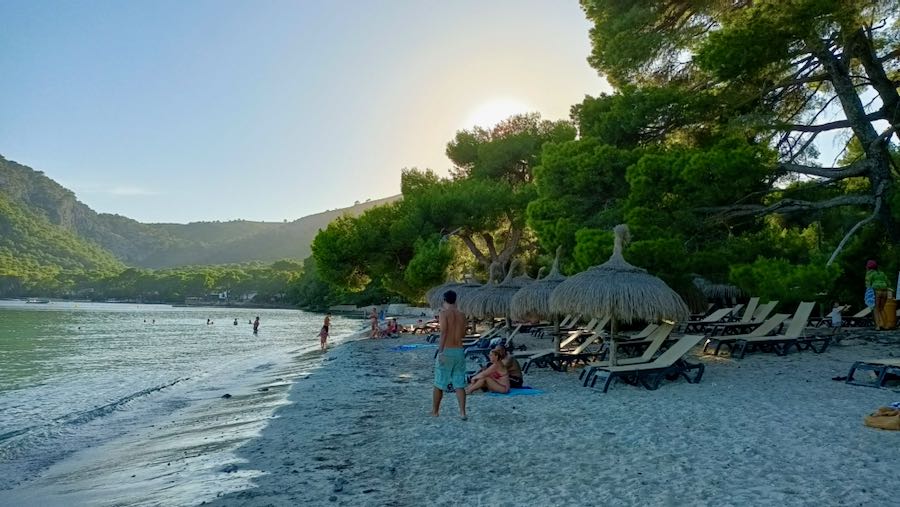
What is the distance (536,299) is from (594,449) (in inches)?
278

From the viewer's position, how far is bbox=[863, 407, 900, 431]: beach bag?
5.32m

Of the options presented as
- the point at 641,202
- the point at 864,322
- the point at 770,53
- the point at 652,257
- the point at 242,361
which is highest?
the point at 770,53

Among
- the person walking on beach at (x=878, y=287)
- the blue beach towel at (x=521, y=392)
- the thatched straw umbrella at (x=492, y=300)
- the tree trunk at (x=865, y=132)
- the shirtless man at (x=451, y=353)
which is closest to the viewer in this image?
the shirtless man at (x=451, y=353)

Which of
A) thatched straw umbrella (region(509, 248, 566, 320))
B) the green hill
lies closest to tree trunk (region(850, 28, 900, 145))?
thatched straw umbrella (region(509, 248, 566, 320))

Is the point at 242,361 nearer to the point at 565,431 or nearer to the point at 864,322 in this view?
the point at 565,431

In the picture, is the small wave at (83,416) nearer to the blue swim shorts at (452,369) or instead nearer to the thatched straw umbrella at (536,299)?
the blue swim shorts at (452,369)

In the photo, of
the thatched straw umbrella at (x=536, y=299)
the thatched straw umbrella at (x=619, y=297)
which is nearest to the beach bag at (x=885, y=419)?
the thatched straw umbrella at (x=619, y=297)

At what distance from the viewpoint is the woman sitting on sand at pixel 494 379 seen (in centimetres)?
852

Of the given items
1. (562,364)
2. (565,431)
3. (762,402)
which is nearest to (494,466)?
(565,431)

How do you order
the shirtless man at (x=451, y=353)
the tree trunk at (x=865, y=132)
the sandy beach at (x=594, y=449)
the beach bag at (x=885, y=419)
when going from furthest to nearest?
1. the tree trunk at (x=865, y=132)
2. the shirtless man at (x=451, y=353)
3. the beach bag at (x=885, y=419)
4. the sandy beach at (x=594, y=449)

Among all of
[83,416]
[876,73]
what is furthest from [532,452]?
[876,73]

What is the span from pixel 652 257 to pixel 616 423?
18.6 feet

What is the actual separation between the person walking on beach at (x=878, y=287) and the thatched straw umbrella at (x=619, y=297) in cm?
510

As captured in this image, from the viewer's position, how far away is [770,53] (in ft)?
37.0
